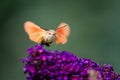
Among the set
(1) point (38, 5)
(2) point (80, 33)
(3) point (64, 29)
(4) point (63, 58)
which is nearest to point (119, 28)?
(2) point (80, 33)

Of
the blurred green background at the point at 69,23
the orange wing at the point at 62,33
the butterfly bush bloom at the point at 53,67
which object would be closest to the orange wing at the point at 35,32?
the orange wing at the point at 62,33

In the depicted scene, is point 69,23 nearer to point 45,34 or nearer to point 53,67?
point 45,34

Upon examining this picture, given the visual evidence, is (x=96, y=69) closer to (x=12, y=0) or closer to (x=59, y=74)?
(x=59, y=74)

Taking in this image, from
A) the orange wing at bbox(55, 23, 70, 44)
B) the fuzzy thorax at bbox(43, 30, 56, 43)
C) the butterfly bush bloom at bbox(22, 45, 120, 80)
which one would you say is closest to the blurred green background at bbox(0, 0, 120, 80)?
the orange wing at bbox(55, 23, 70, 44)

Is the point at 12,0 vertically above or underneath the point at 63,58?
above

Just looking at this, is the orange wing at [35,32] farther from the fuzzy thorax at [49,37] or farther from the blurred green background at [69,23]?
the blurred green background at [69,23]

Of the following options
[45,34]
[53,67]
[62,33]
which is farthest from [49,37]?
[53,67]
